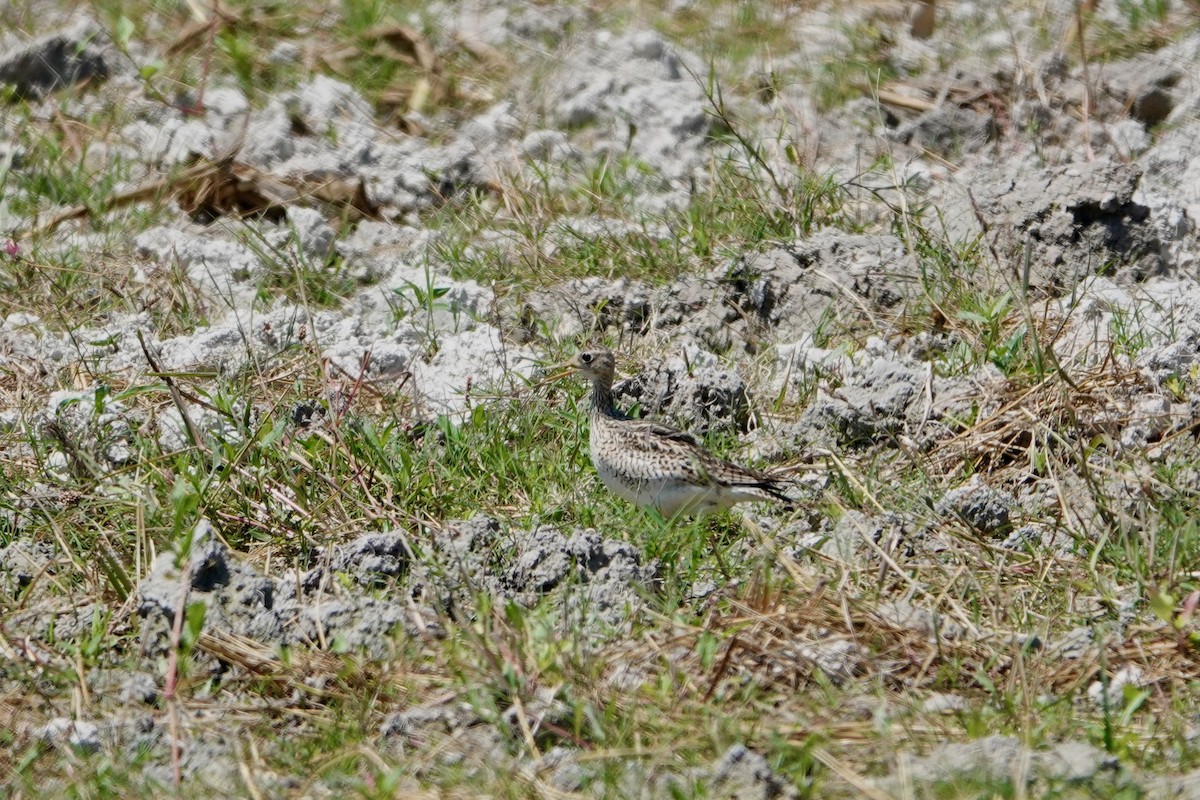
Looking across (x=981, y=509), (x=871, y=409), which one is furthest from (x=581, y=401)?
(x=981, y=509)

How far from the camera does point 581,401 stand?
5.36 meters

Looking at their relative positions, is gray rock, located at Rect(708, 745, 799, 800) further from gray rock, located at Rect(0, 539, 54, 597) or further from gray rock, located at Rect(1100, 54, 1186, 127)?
gray rock, located at Rect(1100, 54, 1186, 127)

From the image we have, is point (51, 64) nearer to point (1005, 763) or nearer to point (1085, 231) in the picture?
point (1085, 231)

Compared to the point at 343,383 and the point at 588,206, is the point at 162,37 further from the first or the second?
the point at 343,383

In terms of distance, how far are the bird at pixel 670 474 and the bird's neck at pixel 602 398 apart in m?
0.20

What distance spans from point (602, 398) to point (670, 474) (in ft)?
1.90

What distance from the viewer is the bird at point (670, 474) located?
4551mm

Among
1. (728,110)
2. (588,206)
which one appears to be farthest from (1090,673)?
(728,110)

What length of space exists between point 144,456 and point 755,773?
2.36 meters

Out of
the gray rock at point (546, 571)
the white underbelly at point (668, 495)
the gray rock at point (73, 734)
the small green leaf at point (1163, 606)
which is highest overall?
the small green leaf at point (1163, 606)

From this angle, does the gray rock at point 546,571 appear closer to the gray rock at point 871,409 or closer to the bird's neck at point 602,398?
the bird's neck at point 602,398

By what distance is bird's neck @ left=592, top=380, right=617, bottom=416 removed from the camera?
200 inches

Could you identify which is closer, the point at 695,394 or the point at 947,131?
the point at 695,394

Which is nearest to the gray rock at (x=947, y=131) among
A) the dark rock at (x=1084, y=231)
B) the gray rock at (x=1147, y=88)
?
the gray rock at (x=1147, y=88)
